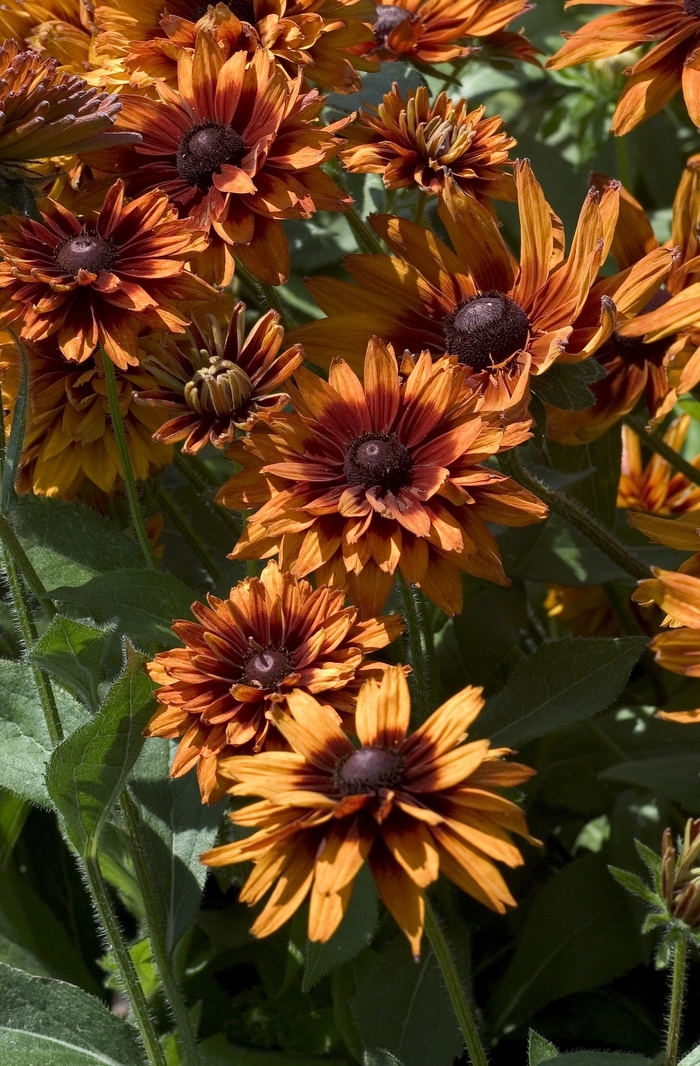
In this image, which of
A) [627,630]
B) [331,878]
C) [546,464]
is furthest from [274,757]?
[627,630]

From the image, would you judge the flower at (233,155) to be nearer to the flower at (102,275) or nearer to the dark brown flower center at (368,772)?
the flower at (102,275)

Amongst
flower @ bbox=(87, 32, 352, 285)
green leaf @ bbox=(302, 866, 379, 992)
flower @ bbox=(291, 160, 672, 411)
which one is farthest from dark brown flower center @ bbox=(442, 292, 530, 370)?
green leaf @ bbox=(302, 866, 379, 992)

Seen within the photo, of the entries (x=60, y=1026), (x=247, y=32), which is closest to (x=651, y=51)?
(x=247, y=32)

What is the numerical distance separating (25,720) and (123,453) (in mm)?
214

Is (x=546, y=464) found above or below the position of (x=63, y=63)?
below

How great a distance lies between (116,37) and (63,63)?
0.13m

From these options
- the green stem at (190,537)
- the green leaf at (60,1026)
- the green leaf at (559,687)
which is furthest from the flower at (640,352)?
the green leaf at (60,1026)

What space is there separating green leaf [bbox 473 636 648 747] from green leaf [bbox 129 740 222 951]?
207mm

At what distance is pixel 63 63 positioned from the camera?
3.19 feet

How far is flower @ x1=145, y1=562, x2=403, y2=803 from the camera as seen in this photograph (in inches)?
25.4

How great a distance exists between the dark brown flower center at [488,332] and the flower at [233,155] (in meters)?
0.11

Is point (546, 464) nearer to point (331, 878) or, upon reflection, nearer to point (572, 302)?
point (572, 302)

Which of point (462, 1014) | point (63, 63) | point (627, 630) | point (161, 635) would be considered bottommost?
point (627, 630)

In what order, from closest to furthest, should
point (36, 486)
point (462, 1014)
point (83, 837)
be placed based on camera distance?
point (462, 1014) < point (83, 837) < point (36, 486)
